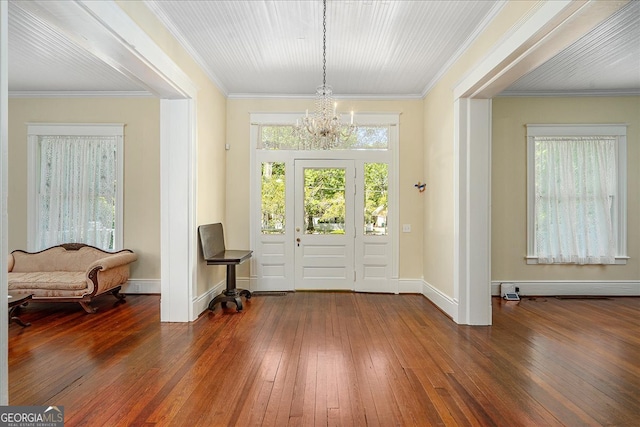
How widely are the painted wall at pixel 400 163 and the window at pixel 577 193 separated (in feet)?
5.49

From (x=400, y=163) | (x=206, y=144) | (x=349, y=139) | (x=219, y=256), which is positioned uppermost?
(x=349, y=139)

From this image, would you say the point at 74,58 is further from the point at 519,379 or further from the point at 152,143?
the point at 519,379

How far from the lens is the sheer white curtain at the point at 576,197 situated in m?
5.59

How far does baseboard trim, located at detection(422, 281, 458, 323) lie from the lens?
4386 mm

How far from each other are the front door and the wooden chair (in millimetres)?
1114

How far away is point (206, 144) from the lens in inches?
191

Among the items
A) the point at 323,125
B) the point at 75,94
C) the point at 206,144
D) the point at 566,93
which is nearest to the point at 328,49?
the point at 323,125

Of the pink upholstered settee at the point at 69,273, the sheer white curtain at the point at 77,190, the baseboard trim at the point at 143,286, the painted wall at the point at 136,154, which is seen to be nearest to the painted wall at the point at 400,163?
the painted wall at the point at 136,154

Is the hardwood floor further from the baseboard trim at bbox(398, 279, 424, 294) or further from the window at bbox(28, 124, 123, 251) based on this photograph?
the window at bbox(28, 124, 123, 251)

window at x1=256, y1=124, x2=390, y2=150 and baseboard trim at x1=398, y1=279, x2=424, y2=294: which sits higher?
window at x1=256, y1=124, x2=390, y2=150

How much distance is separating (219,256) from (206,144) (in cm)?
147

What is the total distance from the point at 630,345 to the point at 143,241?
6164mm

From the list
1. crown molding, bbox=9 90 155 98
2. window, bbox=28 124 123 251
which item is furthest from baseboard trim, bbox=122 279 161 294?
crown molding, bbox=9 90 155 98

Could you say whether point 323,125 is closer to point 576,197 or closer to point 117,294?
point 117,294
